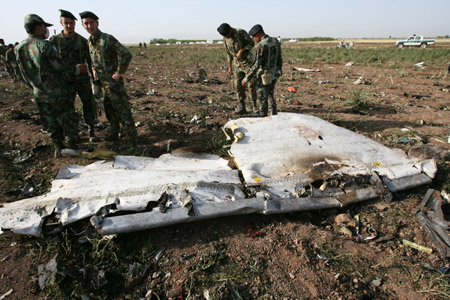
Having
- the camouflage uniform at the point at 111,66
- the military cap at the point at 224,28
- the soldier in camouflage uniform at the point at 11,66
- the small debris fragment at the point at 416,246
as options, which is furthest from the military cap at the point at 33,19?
the small debris fragment at the point at 416,246

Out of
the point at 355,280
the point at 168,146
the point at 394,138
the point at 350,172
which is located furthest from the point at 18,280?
the point at 394,138

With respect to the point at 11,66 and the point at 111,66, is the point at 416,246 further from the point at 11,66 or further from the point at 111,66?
the point at 11,66

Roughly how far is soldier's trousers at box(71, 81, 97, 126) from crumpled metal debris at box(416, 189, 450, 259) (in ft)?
14.2

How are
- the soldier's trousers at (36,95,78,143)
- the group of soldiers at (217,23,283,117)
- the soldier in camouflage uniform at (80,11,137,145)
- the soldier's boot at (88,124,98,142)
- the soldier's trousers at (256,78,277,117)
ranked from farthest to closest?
1. the soldier's trousers at (256,78,277,117)
2. the group of soldiers at (217,23,283,117)
3. the soldier's boot at (88,124,98,142)
4. the soldier's trousers at (36,95,78,143)
5. the soldier in camouflage uniform at (80,11,137,145)

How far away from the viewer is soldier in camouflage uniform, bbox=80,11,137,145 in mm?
3188

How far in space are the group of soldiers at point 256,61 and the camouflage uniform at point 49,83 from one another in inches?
100

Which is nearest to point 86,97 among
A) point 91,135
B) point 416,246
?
point 91,135

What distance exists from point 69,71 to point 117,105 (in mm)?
754

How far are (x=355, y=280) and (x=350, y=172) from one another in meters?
1.17

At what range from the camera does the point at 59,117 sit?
3.42 meters

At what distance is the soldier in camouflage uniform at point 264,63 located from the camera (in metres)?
3.99

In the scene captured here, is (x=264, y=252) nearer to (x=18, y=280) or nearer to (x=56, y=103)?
(x=18, y=280)

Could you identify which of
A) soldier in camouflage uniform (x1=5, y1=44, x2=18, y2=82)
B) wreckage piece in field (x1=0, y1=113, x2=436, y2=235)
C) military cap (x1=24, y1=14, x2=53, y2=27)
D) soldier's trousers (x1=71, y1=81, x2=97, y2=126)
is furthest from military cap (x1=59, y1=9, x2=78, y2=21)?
wreckage piece in field (x1=0, y1=113, x2=436, y2=235)

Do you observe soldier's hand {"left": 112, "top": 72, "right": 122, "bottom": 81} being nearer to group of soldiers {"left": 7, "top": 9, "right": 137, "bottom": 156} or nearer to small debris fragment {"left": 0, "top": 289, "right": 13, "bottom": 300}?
group of soldiers {"left": 7, "top": 9, "right": 137, "bottom": 156}
